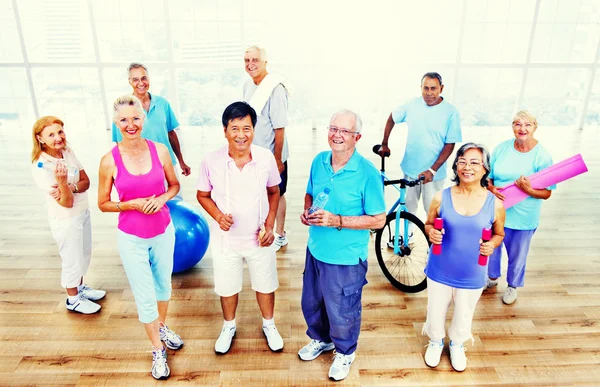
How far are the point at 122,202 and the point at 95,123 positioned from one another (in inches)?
267

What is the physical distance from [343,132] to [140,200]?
41.2 inches

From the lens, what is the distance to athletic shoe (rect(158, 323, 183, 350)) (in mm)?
2693

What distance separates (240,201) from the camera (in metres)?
2.35

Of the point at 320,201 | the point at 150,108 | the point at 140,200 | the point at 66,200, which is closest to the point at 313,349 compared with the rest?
the point at 320,201

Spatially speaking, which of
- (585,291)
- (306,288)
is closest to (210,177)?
(306,288)

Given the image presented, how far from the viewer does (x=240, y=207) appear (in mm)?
2355

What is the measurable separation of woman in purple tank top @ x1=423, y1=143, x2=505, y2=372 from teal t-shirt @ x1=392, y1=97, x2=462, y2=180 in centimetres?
96

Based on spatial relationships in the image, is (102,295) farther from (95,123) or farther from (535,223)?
(95,123)

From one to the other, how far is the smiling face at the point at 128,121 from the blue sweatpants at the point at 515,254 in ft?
7.71

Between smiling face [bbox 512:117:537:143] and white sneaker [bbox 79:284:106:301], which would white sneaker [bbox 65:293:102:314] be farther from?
smiling face [bbox 512:117:537:143]

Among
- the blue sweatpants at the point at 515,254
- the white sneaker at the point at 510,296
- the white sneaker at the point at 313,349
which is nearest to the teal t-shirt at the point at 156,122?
the white sneaker at the point at 313,349

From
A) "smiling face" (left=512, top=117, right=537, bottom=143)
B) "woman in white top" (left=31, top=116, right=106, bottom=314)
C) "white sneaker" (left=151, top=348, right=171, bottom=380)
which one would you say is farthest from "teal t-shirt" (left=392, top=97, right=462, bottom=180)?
"woman in white top" (left=31, top=116, right=106, bottom=314)

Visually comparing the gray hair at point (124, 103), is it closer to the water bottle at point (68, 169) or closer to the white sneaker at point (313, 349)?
the water bottle at point (68, 169)

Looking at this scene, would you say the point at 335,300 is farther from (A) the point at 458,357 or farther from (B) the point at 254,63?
(B) the point at 254,63
